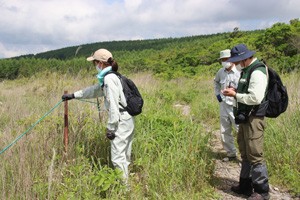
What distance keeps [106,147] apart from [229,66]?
95.0 inches

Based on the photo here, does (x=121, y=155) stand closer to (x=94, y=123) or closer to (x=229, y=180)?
(x=94, y=123)

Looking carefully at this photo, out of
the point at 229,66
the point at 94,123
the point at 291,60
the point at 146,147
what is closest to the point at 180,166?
the point at 146,147

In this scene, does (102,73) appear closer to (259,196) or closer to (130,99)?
(130,99)

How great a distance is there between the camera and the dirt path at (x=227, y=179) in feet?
13.0

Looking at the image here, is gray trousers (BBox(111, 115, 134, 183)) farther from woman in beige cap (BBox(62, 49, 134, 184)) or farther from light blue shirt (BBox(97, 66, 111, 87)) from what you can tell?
light blue shirt (BBox(97, 66, 111, 87))

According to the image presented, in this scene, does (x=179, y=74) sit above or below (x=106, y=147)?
above

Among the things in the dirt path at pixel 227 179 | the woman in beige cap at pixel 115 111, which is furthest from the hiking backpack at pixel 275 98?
the woman in beige cap at pixel 115 111

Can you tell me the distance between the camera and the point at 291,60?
50.4ft

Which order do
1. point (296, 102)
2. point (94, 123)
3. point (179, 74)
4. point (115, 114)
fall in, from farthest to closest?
point (179, 74) < point (296, 102) < point (94, 123) < point (115, 114)

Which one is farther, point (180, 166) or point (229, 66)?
point (229, 66)

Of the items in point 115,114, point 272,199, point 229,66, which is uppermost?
point 229,66

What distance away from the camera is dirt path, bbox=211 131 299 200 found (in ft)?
13.0

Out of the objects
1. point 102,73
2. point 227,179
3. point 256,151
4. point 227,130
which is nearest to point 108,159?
point 102,73

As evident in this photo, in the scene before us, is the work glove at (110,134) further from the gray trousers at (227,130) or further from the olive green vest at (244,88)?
the gray trousers at (227,130)
